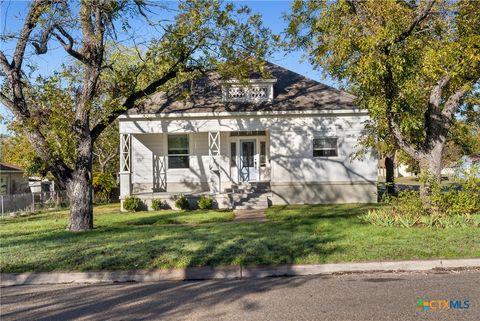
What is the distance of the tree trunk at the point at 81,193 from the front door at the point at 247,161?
31.5 ft

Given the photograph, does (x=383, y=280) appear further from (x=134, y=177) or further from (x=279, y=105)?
(x=134, y=177)

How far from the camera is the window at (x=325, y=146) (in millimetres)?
20625

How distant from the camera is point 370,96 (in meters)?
13.3

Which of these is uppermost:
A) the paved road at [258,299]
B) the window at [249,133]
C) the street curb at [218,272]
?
the window at [249,133]

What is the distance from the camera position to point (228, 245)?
9.96 m

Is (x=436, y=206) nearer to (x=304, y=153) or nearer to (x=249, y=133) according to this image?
(x=304, y=153)

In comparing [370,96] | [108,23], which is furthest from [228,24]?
[370,96]

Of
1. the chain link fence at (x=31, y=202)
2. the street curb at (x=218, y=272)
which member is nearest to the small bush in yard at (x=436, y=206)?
the street curb at (x=218, y=272)

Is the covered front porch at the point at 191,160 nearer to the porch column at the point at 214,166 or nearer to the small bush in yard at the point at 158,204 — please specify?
the porch column at the point at 214,166

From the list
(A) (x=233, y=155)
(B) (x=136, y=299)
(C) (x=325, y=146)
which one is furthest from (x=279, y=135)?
(B) (x=136, y=299)

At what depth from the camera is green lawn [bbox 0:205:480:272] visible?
878 centimetres

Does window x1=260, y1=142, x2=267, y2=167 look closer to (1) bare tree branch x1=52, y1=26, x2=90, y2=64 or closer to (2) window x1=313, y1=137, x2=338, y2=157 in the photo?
(2) window x1=313, y1=137, x2=338, y2=157

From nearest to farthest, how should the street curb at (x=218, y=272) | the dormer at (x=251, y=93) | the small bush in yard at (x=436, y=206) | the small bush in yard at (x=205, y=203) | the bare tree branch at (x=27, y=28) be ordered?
the street curb at (x=218, y=272) → the small bush in yard at (x=436, y=206) → the bare tree branch at (x=27, y=28) → the small bush in yard at (x=205, y=203) → the dormer at (x=251, y=93)

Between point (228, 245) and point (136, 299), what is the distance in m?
3.42
